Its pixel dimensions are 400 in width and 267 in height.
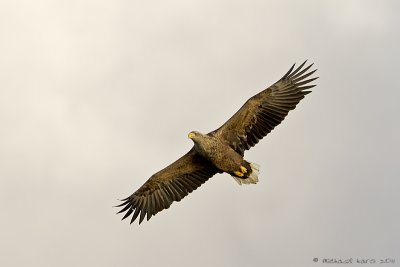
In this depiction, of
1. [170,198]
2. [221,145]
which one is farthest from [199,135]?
[170,198]

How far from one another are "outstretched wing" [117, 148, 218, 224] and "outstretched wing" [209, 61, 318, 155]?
3.77 ft

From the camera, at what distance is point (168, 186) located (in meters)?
25.3

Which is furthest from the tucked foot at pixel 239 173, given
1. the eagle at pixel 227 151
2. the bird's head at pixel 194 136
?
the bird's head at pixel 194 136

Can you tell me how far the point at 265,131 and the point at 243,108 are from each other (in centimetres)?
85

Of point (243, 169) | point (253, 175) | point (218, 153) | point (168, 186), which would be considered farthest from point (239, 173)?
point (168, 186)

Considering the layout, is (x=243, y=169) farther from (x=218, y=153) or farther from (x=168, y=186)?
(x=168, y=186)

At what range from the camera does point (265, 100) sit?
964 inches

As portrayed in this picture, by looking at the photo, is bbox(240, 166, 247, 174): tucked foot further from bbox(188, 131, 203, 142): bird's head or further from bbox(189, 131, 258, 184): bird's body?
bbox(188, 131, 203, 142): bird's head

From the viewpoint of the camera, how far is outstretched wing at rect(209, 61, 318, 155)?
24.3m

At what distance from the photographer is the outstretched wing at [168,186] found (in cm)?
2505

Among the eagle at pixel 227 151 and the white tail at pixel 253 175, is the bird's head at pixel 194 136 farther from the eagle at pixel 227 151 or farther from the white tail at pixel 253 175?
the white tail at pixel 253 175

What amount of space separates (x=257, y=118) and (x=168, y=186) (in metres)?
3.08

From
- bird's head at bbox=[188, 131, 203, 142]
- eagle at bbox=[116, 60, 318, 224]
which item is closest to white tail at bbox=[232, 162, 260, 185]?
eagle at bbox=[116, 60, 318, 224]

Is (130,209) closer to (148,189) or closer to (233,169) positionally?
(148,189)
